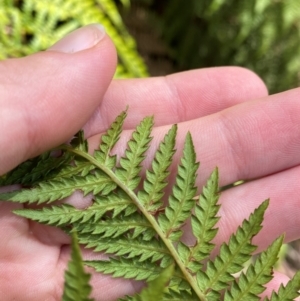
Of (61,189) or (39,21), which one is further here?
(39,21)

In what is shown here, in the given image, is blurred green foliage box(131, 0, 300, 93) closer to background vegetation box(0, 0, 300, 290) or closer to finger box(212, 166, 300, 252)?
background vegetation box(0, 0, 300, 290)

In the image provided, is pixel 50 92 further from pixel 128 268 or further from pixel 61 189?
pixel 128 268

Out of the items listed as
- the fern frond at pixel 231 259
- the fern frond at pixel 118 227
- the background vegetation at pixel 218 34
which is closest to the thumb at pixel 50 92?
the fern frond at pixel 118 227

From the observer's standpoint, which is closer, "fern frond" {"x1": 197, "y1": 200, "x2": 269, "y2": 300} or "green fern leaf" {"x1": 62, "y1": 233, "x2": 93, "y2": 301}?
"green fern leaf" {"x1": 62, "y1": 233, "x2": 93, "y2": 301}

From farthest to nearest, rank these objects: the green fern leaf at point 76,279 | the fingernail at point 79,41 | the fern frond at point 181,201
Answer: the fingernail at point 79,41, the fern frond at point 181,201, the green fern leaf at point 76,279

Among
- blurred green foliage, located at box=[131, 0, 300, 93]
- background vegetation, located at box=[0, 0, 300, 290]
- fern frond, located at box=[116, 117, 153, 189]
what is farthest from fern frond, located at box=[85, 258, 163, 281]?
blurred green foliage, located at box=[131, 0, 300, 93]

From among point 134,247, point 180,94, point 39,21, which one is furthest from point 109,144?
point 39,21

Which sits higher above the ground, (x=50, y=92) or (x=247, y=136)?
(x=50, y=92)

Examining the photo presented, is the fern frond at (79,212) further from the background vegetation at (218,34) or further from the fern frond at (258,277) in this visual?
the background vegetation at (218,34)
